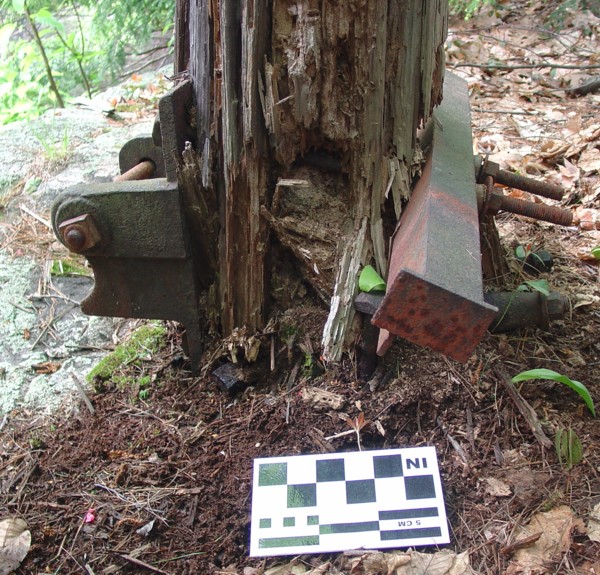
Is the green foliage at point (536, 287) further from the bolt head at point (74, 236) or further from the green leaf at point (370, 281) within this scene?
the bolt head at point (74, 236)

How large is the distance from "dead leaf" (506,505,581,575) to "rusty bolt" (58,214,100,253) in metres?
1.49

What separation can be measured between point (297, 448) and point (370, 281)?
56cm

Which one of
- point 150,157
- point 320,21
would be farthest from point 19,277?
point 320,21

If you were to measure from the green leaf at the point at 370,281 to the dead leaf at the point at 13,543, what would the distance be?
3.99 feet

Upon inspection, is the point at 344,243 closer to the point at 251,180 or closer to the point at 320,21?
the point at 251,180

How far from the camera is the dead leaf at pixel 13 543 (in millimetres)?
1492

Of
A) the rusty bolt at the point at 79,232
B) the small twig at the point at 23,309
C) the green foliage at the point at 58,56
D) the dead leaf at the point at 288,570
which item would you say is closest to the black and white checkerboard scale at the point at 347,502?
the dead leaf at the point at 288,570

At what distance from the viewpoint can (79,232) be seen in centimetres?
170

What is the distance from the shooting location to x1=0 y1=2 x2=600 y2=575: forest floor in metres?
1.45

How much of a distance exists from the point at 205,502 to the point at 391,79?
4.49 feet

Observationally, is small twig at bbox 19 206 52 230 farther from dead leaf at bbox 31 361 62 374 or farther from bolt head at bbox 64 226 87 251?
bolt head at bbox 64 226 87 251

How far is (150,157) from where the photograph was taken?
221cm

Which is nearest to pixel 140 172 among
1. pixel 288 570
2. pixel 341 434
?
pixel 341 434

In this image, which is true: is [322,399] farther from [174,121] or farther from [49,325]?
[49,325]
